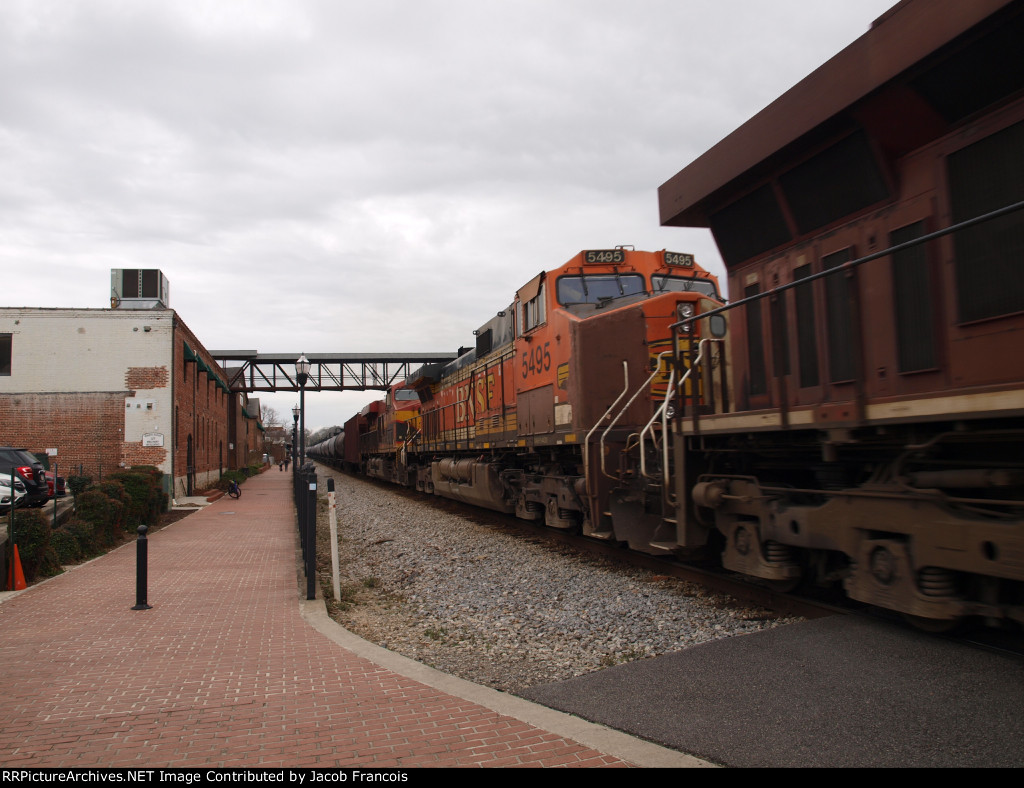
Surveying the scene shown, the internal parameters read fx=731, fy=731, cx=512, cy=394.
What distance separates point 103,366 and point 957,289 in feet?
80.6

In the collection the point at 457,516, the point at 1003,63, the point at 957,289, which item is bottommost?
the point at 457,516

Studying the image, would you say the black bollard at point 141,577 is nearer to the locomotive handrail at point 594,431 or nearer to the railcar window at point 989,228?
the locomotive handrail at point 594,431

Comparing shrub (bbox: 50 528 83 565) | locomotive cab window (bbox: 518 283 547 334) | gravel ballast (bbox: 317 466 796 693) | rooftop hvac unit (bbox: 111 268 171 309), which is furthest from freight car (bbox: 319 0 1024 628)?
rooftop hvac unit (bbox: 111 268 171 309)

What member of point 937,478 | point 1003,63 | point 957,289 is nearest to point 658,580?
point 937,478

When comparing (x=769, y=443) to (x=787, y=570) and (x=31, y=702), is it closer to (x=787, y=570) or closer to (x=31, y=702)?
(x=787, y=570)

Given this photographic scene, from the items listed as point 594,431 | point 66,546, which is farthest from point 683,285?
point 66,546

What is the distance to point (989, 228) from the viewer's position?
14.0 feet

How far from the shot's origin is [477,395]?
49.2ft

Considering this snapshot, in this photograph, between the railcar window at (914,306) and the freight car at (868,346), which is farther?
the railcar window at (914,306)

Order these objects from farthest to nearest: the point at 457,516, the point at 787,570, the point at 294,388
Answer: the point at 294,388 → the point at 457,516 → the point at 787,570

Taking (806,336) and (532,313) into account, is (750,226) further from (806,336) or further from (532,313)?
(532,313)

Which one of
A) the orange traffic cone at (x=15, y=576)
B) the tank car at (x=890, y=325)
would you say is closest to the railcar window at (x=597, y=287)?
the tank car at (x=890, y=325)

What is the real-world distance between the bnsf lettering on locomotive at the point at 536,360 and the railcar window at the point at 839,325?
534 cm

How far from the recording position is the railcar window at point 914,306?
4.64 metres
